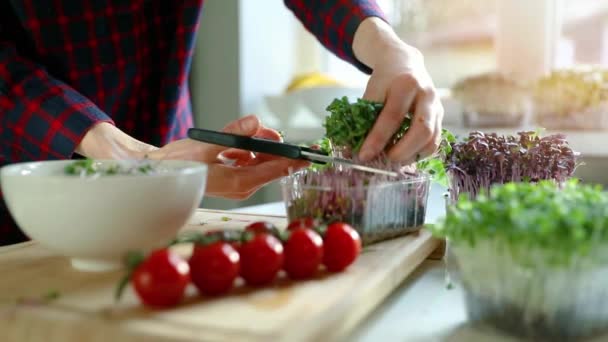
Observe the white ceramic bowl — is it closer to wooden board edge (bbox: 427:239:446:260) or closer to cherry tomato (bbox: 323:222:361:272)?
cherry tomato (bbox: 323:222:361:272)

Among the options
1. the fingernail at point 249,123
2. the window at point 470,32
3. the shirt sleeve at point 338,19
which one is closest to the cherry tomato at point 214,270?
the fingernail at point 249,123

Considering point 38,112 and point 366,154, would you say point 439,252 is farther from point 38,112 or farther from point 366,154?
point 38,112

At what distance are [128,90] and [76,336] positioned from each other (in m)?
0.92

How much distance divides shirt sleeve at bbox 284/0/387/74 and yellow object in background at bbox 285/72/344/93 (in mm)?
1151

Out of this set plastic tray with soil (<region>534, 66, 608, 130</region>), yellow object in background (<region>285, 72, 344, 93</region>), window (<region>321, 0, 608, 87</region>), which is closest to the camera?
plastic tray with soil (<region>534, 66, 608, 130</region>)

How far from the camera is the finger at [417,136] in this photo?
1.04 meters

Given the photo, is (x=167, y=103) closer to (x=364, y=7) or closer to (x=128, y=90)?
(x=128, y=90)

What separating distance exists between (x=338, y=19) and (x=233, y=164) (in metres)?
0.37

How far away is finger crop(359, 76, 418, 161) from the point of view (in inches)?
41.2

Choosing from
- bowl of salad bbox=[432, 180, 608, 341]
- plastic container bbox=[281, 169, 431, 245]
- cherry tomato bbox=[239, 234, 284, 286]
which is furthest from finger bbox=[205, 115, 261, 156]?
bowl of salad bbox=[432, 180, 608, 341]

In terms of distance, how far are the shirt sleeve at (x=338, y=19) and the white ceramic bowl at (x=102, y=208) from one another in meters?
0.59

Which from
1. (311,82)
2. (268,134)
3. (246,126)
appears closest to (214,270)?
(246,126)

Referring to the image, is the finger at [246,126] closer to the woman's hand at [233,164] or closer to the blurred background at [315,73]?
the woman's hand at [233,164]

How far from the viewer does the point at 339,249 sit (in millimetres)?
855
